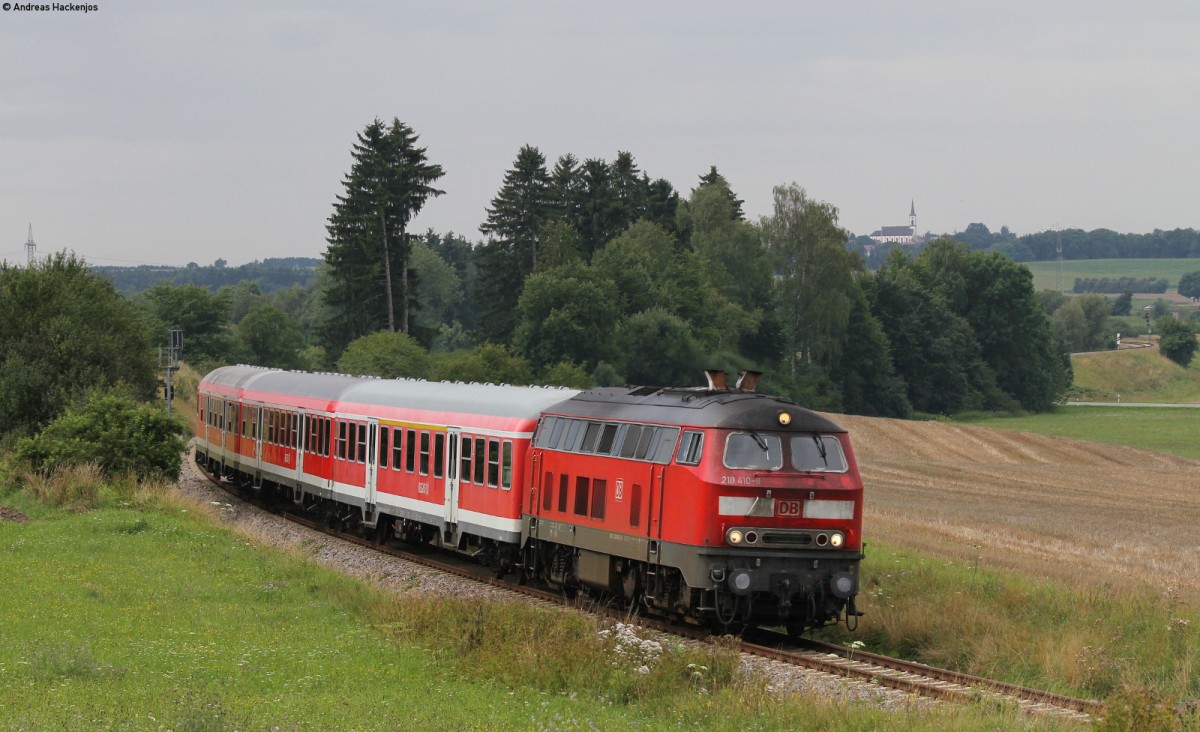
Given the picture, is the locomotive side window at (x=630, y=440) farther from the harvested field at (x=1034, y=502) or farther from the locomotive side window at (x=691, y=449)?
the harvested field at (x=1034, y=502)

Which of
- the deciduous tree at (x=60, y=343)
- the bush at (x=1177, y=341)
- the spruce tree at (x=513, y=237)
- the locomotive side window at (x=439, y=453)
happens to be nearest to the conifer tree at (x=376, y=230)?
the spruce tree at (x=513, y=237)

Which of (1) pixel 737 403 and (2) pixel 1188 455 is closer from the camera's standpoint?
(1) pixel 737 403

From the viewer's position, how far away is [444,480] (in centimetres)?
2691

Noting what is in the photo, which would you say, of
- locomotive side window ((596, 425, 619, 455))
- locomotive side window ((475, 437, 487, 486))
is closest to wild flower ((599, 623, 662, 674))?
locomotive side window ((596, 425, 619, 455))

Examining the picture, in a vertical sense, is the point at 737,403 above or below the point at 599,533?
above

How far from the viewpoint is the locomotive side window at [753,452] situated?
18219 millimetres

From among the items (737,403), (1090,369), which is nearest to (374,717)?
(737,403)

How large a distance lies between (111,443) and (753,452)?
2257cm

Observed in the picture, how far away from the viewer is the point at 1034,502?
151 feet

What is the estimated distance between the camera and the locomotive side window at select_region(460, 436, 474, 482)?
2586 centimetres

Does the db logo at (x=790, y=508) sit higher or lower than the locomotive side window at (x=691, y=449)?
lower

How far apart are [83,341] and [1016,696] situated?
126ft

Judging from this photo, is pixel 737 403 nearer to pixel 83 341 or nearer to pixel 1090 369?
pixel 83 341

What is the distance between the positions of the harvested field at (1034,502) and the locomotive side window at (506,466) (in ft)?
26.3
